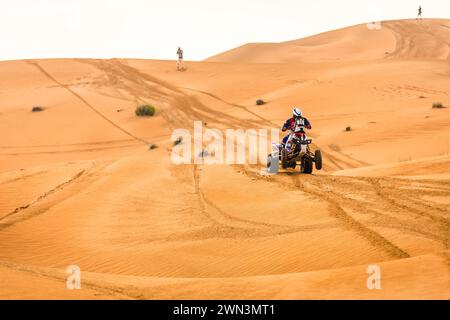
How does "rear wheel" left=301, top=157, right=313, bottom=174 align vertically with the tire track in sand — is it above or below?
below

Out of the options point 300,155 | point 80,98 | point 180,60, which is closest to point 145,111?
point 80,98

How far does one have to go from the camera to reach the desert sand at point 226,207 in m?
5.69

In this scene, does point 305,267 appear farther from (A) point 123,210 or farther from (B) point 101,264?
(A) point 123,210

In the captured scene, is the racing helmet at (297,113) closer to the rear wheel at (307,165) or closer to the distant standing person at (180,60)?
the rear wheel at (307,165)

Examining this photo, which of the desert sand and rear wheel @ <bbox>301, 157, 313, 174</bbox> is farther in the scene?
rear wheel @ <bbox>301, 157, 313, 174</bbox>

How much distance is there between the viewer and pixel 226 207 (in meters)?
10.3

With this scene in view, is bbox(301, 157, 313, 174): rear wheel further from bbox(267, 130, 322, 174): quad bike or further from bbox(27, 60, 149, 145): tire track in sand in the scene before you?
bbox(27, 60, 149, 145): tire track in sand

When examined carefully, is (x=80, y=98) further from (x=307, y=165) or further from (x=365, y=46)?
(x=365, y=46)

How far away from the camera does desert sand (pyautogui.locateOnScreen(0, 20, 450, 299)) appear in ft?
18.7

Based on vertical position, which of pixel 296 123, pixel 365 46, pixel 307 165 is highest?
pixel 365 46

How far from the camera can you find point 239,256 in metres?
7.62

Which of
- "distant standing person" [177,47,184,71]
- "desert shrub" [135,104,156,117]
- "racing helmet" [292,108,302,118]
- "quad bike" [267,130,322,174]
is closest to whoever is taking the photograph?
"racing helmet" [292,108,302,118]

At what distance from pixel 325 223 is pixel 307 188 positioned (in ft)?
8.65

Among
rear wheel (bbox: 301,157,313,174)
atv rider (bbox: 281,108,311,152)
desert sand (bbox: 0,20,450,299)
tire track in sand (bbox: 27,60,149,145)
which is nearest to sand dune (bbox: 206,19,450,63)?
desert sand (bbox: 0,20,450,299)
